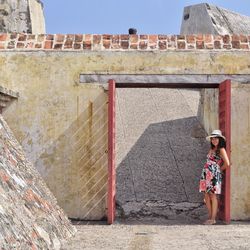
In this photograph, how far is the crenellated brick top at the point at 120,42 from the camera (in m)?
10.1

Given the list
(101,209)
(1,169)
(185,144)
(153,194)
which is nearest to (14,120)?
(101,209)

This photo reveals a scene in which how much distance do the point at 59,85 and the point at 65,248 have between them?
4106mm

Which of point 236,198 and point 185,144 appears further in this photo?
point 185,144

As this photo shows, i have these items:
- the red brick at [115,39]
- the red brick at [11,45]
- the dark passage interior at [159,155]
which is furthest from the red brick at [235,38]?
the red brick at [11,45]

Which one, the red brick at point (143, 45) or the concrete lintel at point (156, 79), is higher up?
the red brick at point (143, 45)

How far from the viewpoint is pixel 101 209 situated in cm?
980

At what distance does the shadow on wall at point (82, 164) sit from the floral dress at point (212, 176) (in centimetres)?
166

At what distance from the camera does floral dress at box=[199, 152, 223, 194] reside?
9.21 meters

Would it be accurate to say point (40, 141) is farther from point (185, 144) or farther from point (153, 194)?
point (185, 144)

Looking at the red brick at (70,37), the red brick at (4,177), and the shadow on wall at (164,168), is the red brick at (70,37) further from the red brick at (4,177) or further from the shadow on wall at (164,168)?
the red brick at (4,177)

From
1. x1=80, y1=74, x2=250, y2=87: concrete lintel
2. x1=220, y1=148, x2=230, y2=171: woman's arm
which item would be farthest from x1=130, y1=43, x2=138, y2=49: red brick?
x1=220, y1=148, x2=230, y2=171: woman's arm

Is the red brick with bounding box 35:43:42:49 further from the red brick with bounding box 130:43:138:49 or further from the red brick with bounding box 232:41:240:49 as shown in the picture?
the red brick with bounding box 232:41:240:49

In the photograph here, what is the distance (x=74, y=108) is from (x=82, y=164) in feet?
3.14

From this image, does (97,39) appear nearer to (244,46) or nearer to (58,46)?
(58,46)
